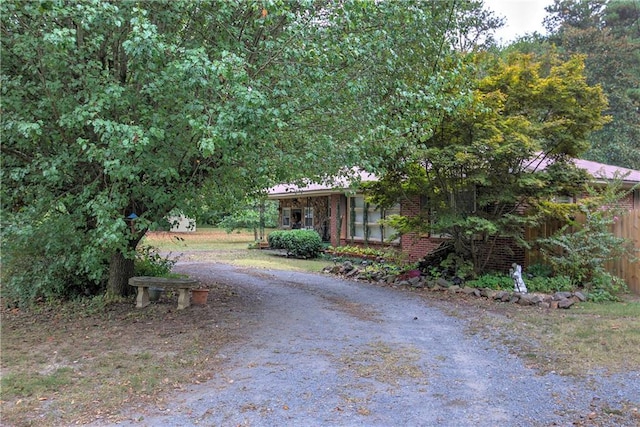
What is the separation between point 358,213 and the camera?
17.6 m

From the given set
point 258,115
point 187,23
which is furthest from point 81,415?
point 187,23

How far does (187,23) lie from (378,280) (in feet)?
24.7

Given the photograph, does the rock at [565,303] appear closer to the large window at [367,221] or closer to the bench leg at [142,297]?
the bench leg at [142,297]

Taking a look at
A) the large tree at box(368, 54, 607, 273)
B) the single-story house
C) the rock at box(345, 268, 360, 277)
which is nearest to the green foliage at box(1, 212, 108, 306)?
the single-story house

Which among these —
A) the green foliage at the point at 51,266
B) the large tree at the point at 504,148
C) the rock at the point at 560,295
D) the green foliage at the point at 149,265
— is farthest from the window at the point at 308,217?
the rock at the point at 560,295

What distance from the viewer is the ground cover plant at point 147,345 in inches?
170

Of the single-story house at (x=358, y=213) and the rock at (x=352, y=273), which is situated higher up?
the single-story house at (x=358, y=213)

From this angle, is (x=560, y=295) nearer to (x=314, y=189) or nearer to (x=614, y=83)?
(x=314, y=189)

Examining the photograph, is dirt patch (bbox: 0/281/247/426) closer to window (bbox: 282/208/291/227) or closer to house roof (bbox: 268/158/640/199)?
house roof (bbox: 268/158/640/199)

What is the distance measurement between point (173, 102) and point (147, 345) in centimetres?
302

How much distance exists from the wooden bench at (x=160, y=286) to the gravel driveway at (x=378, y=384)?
1.07m

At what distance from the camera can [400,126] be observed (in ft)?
24.7

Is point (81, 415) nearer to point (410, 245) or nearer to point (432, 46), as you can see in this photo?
point (432, 46)

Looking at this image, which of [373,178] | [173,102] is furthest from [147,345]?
[373,178]
